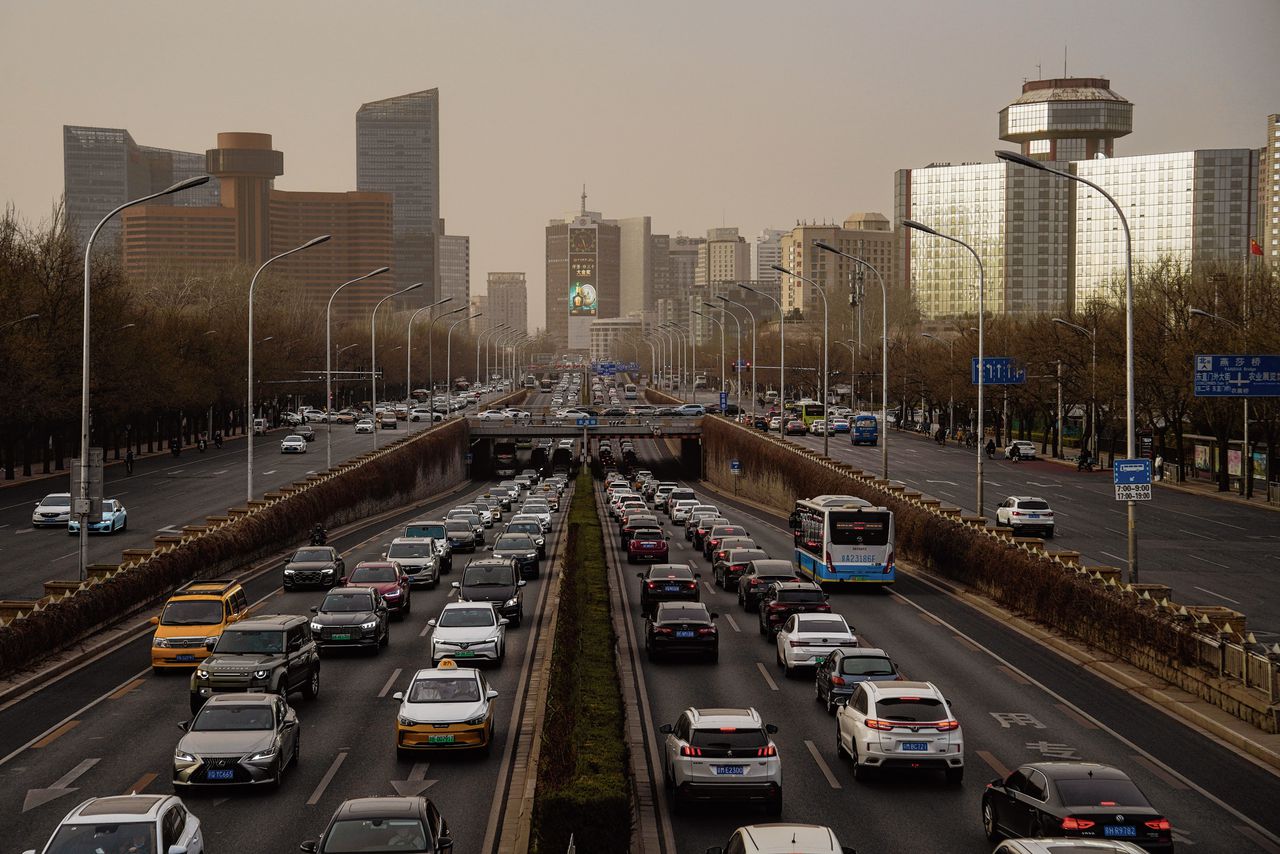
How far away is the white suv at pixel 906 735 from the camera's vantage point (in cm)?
2081

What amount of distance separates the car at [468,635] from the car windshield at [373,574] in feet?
24.6

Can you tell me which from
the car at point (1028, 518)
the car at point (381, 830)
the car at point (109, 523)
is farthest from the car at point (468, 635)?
the car at point (1028, 518)

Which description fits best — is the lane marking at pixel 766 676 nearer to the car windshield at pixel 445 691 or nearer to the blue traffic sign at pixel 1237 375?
the car windshield at pixel 445 691

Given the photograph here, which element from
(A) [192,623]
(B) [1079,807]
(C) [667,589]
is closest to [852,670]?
(B) [1079,807]

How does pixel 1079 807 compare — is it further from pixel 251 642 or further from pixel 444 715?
pixel 251 642

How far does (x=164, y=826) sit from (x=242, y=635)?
11.6m

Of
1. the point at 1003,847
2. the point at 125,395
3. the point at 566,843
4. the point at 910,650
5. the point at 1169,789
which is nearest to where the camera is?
the point at 1003,847

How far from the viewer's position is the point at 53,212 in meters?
93.2

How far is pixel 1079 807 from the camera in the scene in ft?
54.1

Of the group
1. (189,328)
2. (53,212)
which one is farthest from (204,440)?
(53,212)

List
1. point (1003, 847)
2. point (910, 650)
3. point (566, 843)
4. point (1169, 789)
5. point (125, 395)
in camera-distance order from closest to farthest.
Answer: point (1003, 847) < point (566, 843) < point (1169, 789) < point (910, 650) < point (125, 395)

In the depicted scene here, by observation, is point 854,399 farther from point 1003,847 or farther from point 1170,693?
point 1003,847

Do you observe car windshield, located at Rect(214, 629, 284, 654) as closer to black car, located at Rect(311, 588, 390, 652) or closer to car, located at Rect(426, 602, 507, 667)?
car, located at Rect(426, 602, 507, 667)

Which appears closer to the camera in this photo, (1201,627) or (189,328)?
(1201,627)
